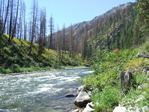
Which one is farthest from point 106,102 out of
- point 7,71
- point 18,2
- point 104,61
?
point 18,2

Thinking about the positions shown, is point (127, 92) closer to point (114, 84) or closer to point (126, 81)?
point (126, 81)

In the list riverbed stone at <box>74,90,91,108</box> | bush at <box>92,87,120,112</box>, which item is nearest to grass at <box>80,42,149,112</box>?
bush at <box>92,87,120,112</box>

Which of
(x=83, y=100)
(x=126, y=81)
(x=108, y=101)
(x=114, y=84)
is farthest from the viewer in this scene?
(x=83, y=100)

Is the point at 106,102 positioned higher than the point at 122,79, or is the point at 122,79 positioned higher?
the point at 122,79

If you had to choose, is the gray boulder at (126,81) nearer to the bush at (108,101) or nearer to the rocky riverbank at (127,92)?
the rocky riverbank at (127,92)

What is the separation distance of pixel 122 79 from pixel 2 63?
96.9 ft

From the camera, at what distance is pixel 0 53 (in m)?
34.5

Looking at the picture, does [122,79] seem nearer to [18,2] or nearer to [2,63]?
[2,63]

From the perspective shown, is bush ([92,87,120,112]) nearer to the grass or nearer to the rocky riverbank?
the grass

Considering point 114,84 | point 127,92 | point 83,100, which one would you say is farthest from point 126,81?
point 83,100

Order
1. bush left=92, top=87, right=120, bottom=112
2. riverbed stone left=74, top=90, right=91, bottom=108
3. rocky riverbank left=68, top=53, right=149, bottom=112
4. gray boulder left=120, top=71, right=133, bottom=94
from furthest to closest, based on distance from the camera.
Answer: riverbed stone left=74, top=90, right=91, bottom=108 < gray boulder left=120, top=71, right=133, bottom=94 < bush left=92, top=87, right=120, bottom=112 < rocky riverbank left=68, top=53, right=149, bottom=112

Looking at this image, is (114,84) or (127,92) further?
(114,84)

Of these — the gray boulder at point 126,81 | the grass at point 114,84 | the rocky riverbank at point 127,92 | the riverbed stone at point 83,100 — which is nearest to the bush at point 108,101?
the grass at point 114,84

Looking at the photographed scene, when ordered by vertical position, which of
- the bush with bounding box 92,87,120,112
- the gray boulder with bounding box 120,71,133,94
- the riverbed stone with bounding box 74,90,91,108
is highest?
the gray boulder with bounding box 120,71,133,94
